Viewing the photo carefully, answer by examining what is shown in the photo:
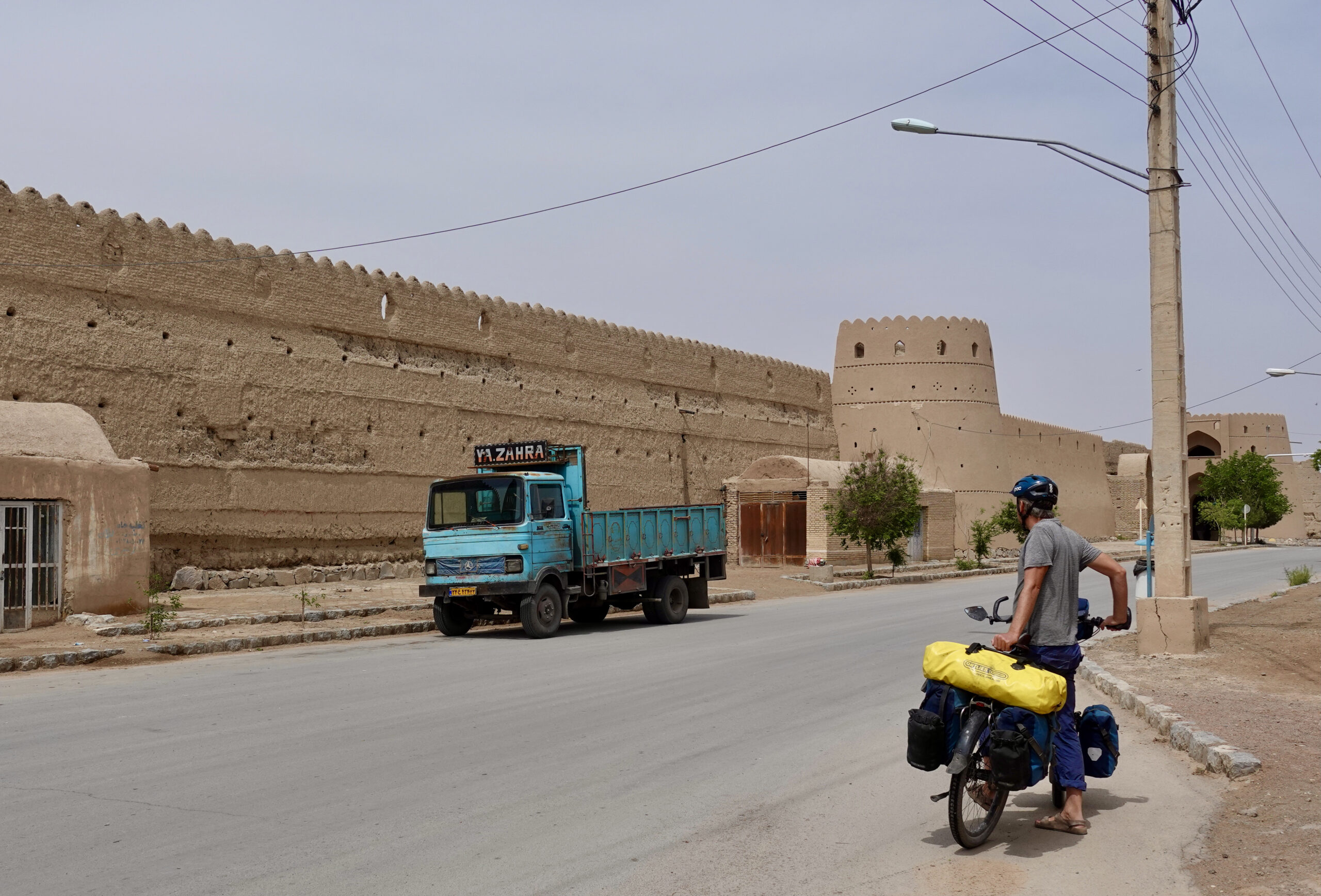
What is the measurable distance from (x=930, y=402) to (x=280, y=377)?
88.5 ft

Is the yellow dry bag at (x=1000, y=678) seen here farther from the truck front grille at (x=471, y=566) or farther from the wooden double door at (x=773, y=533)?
the wooden double door at (x=773, y=533)

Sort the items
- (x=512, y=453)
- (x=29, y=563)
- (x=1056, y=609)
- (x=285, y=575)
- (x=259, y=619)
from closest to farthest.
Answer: (x=1056, y=609) → (x=29, y=563) → (x=259, y=619) → (x=512, y=453) → (x=285, y=575)

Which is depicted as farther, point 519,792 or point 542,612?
point 542,612

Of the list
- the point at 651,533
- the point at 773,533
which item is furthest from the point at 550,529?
the point at 773,533

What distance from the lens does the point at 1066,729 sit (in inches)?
231

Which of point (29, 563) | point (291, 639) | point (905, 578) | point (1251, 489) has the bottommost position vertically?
point (905, 578)

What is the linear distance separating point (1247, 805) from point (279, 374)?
21319 mm

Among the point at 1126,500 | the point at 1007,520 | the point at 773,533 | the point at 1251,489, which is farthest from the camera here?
the point at 1251,489

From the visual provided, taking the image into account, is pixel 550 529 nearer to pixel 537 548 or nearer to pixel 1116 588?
pixel 537 548

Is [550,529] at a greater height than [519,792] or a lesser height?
greater

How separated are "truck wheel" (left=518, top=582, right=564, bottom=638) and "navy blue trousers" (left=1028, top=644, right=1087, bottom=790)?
36.9ft

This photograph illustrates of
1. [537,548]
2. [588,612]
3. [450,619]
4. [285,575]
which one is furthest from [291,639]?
[285,575]

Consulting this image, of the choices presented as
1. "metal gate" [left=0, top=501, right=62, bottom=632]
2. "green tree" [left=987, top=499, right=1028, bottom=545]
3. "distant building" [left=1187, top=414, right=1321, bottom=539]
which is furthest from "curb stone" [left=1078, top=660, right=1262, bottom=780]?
"distant building" [left=1187, top=414, right=1321, bottom=539]

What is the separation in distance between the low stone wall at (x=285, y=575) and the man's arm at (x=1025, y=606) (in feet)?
62.3
